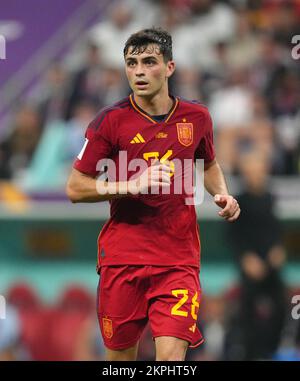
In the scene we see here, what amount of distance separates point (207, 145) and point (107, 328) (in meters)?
1.27

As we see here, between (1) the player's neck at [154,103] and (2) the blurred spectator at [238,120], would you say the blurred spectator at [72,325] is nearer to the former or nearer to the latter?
(2) the blurred spectator at [238,120]

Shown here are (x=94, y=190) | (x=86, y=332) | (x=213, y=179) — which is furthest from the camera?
(x=86, y=332)

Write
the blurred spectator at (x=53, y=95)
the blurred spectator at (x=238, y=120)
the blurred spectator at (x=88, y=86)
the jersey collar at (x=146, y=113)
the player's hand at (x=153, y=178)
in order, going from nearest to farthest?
the player's hand at (x=153, y=178)
the jersey collar at (x=146, y=113)
the blurred spectator at (x=238, y=120)
the blurred spectator at (x=88, y=86)
the blurred spectator at (x=53, y=95)

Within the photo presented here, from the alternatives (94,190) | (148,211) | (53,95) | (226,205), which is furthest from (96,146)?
(53,95)

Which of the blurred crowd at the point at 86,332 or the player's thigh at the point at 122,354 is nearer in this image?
the player's thigh at the point at 122,354

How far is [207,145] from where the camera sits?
6.70 metres

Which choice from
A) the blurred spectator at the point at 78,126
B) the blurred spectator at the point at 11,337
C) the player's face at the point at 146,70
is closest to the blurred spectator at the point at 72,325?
the blurred spectator at the point at 11,337

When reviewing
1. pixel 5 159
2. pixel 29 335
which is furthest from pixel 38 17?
pixel 29 335

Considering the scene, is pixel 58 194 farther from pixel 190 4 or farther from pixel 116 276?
pixel 116 276

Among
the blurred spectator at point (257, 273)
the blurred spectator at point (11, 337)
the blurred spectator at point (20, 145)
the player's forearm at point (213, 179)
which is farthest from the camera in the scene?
the blurred spectator at point (20, 145)

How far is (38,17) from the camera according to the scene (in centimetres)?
1423

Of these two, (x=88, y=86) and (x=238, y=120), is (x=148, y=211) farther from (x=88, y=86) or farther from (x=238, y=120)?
(x=88, y=86)

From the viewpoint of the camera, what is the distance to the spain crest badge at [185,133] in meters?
6.47

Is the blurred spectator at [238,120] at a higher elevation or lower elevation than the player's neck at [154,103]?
higher
